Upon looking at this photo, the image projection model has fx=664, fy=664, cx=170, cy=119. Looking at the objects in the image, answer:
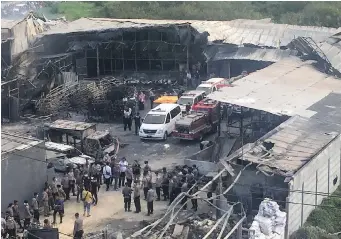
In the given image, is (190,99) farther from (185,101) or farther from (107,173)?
(107,173)

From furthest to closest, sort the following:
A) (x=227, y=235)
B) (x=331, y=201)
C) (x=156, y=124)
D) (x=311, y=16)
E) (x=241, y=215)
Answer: (x=311, y=16), (x=156, y=124), (x=331, y=201), (x=241, y=215), (x=227, y=235)

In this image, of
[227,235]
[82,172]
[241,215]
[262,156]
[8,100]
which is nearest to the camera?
[227,235]

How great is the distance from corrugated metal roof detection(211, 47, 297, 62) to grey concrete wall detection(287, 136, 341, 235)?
12255mm

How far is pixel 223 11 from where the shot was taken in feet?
173

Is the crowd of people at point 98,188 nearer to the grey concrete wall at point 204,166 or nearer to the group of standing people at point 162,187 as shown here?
the group of standing people at point 162,187

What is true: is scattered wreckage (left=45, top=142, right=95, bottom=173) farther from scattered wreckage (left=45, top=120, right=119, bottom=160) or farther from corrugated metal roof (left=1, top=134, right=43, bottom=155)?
corrugated metal roof (left=1, top=134, right=43, bottom=155)

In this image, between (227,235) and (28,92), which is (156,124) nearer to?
(28,92)

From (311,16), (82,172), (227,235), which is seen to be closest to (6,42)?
(82,172)

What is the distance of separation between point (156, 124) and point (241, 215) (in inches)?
384

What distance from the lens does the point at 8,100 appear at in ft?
95.8

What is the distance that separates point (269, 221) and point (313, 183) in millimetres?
3346

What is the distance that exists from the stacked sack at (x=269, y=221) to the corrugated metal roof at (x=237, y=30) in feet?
60.6

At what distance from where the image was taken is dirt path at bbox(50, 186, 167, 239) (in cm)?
1836

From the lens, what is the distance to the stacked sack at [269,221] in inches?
602
